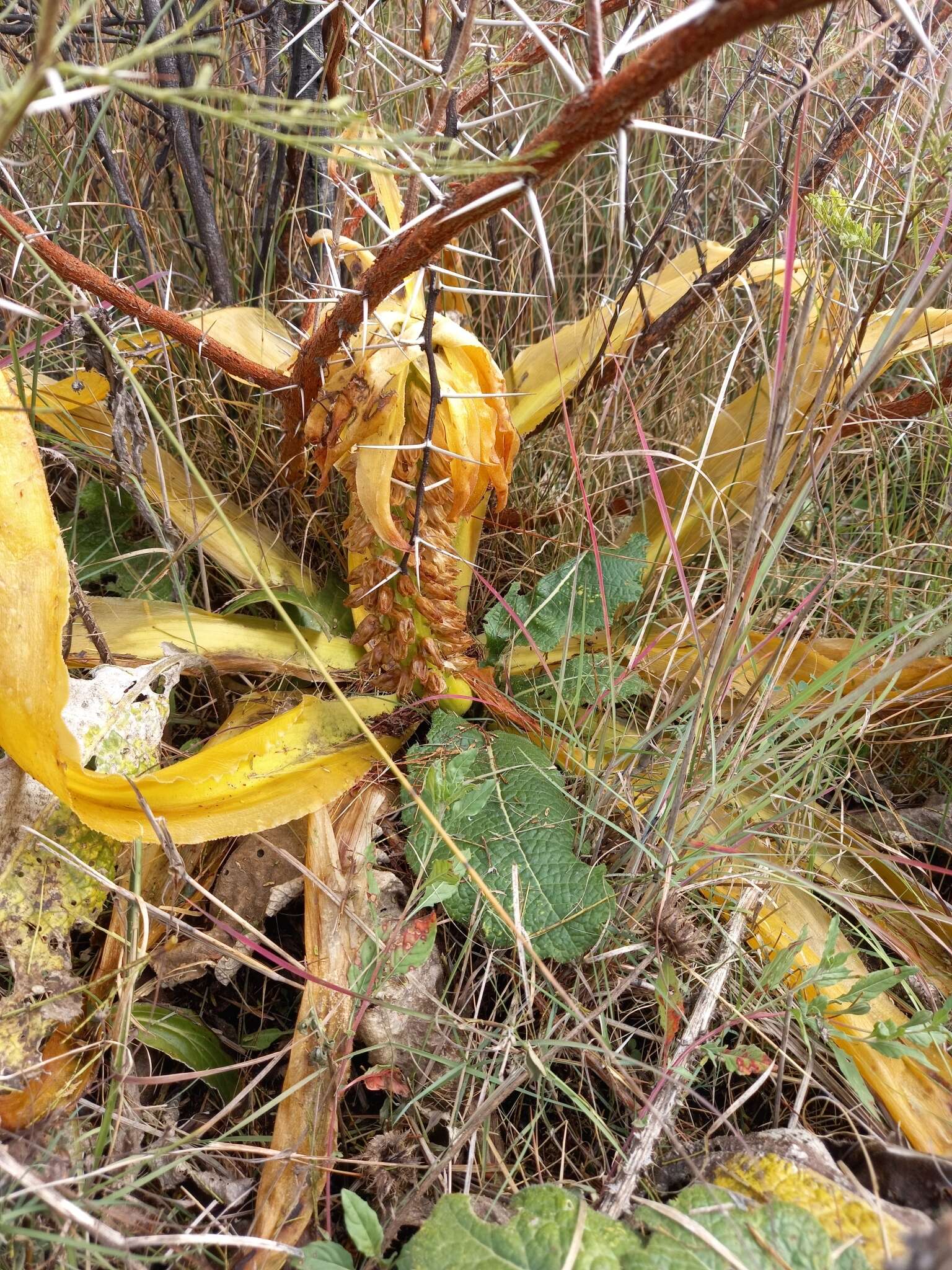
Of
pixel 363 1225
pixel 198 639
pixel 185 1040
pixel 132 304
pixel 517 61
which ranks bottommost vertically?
pixel 185 1040

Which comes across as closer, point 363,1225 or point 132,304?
point 363,1225

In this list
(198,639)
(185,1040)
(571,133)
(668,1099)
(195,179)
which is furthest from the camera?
(195,179)

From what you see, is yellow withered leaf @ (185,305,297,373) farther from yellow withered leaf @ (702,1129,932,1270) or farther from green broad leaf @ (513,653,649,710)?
yellow withered leaf @ (702,1129,932,1270)

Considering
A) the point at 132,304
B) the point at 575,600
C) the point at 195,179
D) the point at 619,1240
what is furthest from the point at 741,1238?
the point at 195,179

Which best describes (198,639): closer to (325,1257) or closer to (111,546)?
(111,546)

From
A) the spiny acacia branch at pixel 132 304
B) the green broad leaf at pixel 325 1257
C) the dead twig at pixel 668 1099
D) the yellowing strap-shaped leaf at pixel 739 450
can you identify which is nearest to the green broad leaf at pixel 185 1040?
the green broad leaf at pixel 325 1257

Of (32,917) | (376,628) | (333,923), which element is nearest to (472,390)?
(376,628)

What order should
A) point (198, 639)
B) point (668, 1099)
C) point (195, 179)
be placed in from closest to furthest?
point (668, 1099), point (198, 639), point (195, 179)
